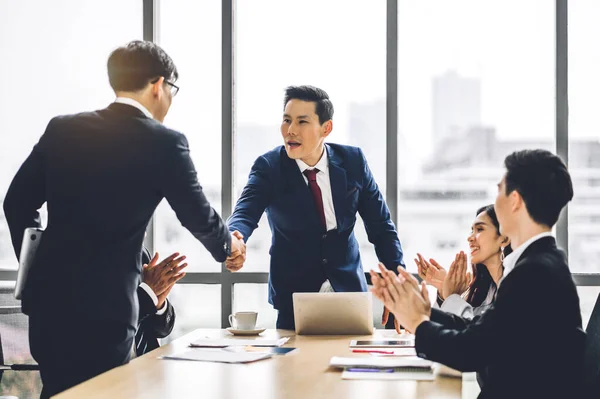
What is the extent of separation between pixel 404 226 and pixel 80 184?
8.35 feet

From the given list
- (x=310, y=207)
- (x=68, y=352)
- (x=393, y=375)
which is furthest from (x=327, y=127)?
(x=68, y=352)

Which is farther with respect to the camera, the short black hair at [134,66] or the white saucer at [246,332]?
the white saucer at [246,332]

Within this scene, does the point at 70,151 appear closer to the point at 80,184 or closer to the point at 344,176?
the point at 80,184

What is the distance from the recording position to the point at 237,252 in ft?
10.2

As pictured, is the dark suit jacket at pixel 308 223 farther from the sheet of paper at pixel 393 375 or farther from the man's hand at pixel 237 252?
the sheet of paper at pixel 393 375

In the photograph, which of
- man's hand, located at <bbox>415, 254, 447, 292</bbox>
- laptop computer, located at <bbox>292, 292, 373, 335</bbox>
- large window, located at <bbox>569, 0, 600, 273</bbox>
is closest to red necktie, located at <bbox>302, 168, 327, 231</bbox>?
man's hand, located at <bbox>415, 254, 447, 292</bbox>

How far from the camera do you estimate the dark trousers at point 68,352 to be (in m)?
2.18

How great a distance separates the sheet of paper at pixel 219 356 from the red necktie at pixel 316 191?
43.9 inches

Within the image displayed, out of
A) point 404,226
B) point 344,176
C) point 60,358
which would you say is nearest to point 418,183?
point 404,226

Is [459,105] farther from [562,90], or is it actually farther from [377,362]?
[377,362]

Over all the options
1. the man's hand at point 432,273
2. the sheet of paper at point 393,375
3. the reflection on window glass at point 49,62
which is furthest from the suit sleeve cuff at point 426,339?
the reflection on window glass at point 49,62

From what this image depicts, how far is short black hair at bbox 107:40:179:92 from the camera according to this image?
2408mm

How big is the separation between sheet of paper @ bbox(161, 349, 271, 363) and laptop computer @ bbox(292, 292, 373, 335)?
472 millimetres

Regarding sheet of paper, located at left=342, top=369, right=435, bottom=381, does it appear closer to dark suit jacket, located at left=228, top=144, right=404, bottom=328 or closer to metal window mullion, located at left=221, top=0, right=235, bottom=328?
dark suit jacket, located at left=228, top=144, right=404, bottom=328
